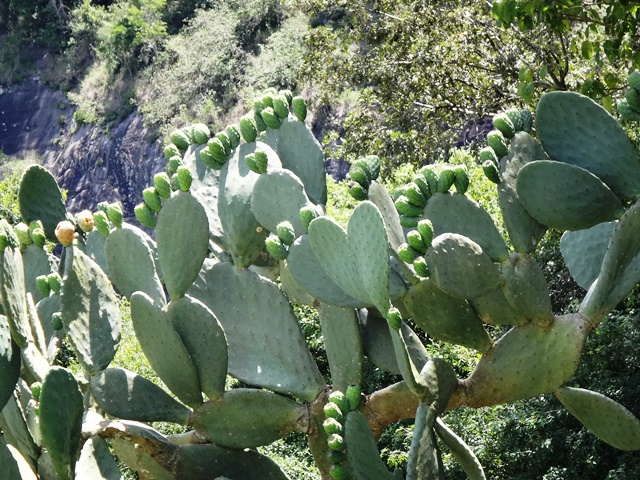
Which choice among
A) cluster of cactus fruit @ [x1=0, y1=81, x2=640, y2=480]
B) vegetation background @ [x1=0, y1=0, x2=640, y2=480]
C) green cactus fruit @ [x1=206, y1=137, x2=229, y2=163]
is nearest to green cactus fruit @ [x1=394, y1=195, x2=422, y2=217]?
cluster of cactus fruit @ [x1=0, y1=81, x2=640, y2=480]

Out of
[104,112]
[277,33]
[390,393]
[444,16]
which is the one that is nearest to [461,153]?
[444,16]

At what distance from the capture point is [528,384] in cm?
207

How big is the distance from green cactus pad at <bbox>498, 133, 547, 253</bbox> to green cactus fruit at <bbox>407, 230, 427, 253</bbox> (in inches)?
9.0

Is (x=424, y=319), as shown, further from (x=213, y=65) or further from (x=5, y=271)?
(x=213, y=65)

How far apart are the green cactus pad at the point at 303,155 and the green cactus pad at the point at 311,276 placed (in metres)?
0.24

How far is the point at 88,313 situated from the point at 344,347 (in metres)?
0.63

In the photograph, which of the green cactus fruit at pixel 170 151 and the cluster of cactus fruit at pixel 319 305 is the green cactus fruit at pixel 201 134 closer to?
the green cactus fruit at pixel 170 151

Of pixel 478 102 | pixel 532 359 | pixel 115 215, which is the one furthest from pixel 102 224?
pixel 478 102

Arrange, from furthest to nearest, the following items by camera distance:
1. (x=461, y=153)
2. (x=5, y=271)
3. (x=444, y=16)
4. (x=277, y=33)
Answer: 1. (x=277, y=33)
2. (x=461, y=153)
3. (x=444, y=16)
4. (x=5, y=271)

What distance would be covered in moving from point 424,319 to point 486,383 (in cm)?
20

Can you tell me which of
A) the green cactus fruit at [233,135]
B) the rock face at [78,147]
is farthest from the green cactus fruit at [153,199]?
the rock face at [78,147]

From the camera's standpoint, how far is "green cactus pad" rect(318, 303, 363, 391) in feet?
6.93

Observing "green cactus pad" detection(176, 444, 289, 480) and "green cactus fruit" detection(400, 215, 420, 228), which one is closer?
"green cactus fruit" detection(400, 215, 420, 228)

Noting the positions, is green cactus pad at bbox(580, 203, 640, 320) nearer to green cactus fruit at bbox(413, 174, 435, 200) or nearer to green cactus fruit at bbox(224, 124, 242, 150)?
green cactus fruit at bbox(413, 174, 435, 200)
